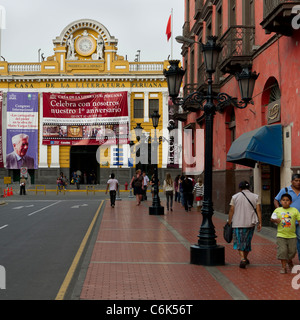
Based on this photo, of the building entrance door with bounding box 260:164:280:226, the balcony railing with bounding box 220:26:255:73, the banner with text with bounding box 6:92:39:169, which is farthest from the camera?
the banner with text with bounding box 6:92:39:169

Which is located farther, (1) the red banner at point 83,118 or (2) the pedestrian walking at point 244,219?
(1) the red banner at point 83,118

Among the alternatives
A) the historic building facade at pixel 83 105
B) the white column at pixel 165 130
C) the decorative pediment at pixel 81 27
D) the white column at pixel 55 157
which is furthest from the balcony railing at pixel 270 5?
the decorative pediment at pixel 81 27

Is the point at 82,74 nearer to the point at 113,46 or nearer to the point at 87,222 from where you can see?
the point at 113,46

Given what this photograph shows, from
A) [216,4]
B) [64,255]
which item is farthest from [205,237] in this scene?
[216,4]

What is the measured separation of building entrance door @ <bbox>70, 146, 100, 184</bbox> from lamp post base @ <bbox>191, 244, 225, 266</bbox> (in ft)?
140

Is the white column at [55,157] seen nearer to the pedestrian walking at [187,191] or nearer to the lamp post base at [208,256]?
the pedestrian walking at [187,191]

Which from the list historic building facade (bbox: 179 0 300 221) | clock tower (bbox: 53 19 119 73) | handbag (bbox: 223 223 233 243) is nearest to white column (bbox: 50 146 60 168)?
clock tower (bbox: 53 19 119 73)

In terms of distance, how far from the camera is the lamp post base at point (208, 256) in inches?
364

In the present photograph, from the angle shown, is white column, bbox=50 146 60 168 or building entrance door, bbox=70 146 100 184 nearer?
white column, bbox=50 146 60 168

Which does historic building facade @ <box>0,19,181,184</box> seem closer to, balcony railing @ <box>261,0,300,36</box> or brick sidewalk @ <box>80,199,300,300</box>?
balcony railing @ <box>261,0,300,36</box>

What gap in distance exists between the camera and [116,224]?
656 inches

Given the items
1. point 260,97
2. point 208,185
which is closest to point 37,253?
point 208,185

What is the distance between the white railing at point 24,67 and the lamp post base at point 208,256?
44.7m

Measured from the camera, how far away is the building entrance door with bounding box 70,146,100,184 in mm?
51906
